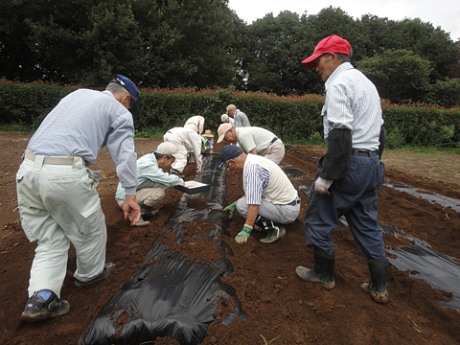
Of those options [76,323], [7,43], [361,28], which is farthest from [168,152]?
[361,28]

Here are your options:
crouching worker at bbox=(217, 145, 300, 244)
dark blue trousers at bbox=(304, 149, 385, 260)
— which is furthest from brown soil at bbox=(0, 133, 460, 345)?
dark blue trousers at bbox=(304, 149, 385, 260)

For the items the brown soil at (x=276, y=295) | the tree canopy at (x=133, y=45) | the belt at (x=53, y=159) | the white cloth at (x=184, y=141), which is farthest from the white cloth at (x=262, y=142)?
the tree canopy at (x=133, y=45)

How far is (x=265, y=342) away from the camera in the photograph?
148 cm

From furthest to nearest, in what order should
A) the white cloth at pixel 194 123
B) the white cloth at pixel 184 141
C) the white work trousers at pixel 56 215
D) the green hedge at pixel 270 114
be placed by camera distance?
1. the green hedge at pixel 270 114
2. the white cloth at pixel 194 123
3. the white cloth at pixel 184 141
4. the white work trousers at pixel 56 215

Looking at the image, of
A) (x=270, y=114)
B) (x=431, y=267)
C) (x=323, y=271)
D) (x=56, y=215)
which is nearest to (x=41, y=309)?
(x=56, y=215)

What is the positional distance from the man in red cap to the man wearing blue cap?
4.75ft

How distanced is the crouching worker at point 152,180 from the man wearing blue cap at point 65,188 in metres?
1.09

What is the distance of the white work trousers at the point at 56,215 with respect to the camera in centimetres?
159

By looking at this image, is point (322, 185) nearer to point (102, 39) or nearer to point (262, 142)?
point (262, 142)

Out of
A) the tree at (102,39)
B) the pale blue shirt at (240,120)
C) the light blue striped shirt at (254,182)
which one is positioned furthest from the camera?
the tree at (102,39)

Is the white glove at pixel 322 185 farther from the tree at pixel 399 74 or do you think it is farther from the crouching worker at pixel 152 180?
the tree at pixel 399 74

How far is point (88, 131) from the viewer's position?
1769mm

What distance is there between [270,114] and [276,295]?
9785mm

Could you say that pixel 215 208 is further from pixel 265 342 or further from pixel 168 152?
pixel 265 342
